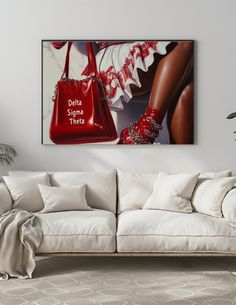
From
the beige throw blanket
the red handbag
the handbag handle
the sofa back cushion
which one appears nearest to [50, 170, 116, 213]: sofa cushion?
the sofa back cushion

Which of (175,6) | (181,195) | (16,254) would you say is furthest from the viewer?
(175,6)

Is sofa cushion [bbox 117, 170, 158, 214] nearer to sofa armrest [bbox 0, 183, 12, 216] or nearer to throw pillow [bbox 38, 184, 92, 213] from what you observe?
throw pillow [bbox 38, 184, 92, 213]

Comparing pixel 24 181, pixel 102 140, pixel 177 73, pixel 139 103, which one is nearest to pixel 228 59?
pixel 177 73

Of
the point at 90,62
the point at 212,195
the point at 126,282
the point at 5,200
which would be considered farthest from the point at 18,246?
the point at 90,62

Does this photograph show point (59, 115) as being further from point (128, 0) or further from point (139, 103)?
point (128, 0)

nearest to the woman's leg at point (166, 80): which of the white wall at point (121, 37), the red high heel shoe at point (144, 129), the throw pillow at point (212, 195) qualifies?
the red high heel shoe at point (144, 129)

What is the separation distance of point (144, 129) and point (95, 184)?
819 millimetres

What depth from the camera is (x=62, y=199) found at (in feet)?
15.6

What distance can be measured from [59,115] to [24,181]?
0.87 m

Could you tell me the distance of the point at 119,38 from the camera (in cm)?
542

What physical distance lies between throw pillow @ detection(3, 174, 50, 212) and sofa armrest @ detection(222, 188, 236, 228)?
166 centimetres

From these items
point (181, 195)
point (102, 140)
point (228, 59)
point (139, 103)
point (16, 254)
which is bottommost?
point (16, 254)

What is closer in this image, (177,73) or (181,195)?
(181,195)

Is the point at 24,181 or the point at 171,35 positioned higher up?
the point at 171,35
